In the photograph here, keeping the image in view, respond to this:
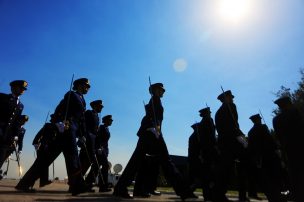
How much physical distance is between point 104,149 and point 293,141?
607 cm

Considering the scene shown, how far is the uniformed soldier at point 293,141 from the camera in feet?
19.5

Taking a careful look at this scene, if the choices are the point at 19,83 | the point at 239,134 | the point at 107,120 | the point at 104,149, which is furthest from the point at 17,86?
the point at 107,120

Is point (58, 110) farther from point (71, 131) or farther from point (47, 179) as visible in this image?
point (47, 179)

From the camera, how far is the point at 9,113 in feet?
22.7

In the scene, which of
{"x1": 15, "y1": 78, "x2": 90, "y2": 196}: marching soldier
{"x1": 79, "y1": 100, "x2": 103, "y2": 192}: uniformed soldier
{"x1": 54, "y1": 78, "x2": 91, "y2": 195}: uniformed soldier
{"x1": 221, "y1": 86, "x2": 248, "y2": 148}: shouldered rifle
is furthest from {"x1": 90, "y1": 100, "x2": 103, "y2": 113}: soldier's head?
{"x1": 221, "y1": 86, "x2": 248, "y2": 148}: shouldered rifle

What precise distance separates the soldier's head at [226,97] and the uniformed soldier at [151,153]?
4.84 ft

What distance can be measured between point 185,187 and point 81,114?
2657 mm

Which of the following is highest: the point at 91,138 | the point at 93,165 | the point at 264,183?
the point at 91,138

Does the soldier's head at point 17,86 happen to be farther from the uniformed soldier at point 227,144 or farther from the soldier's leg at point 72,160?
the uniformed soldier at point 227,144

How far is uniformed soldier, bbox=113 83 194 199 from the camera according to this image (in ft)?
22.2

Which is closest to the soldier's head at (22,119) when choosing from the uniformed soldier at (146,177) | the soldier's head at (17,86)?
the soldier's head at (17,86)

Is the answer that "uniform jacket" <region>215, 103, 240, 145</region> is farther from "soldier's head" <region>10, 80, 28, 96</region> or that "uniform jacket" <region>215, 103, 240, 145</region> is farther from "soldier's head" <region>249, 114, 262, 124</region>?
"soldier's head" <region>10, 80, 28, 96</region>

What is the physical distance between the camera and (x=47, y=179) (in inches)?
324

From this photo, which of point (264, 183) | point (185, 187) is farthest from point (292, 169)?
point (185, 187)
